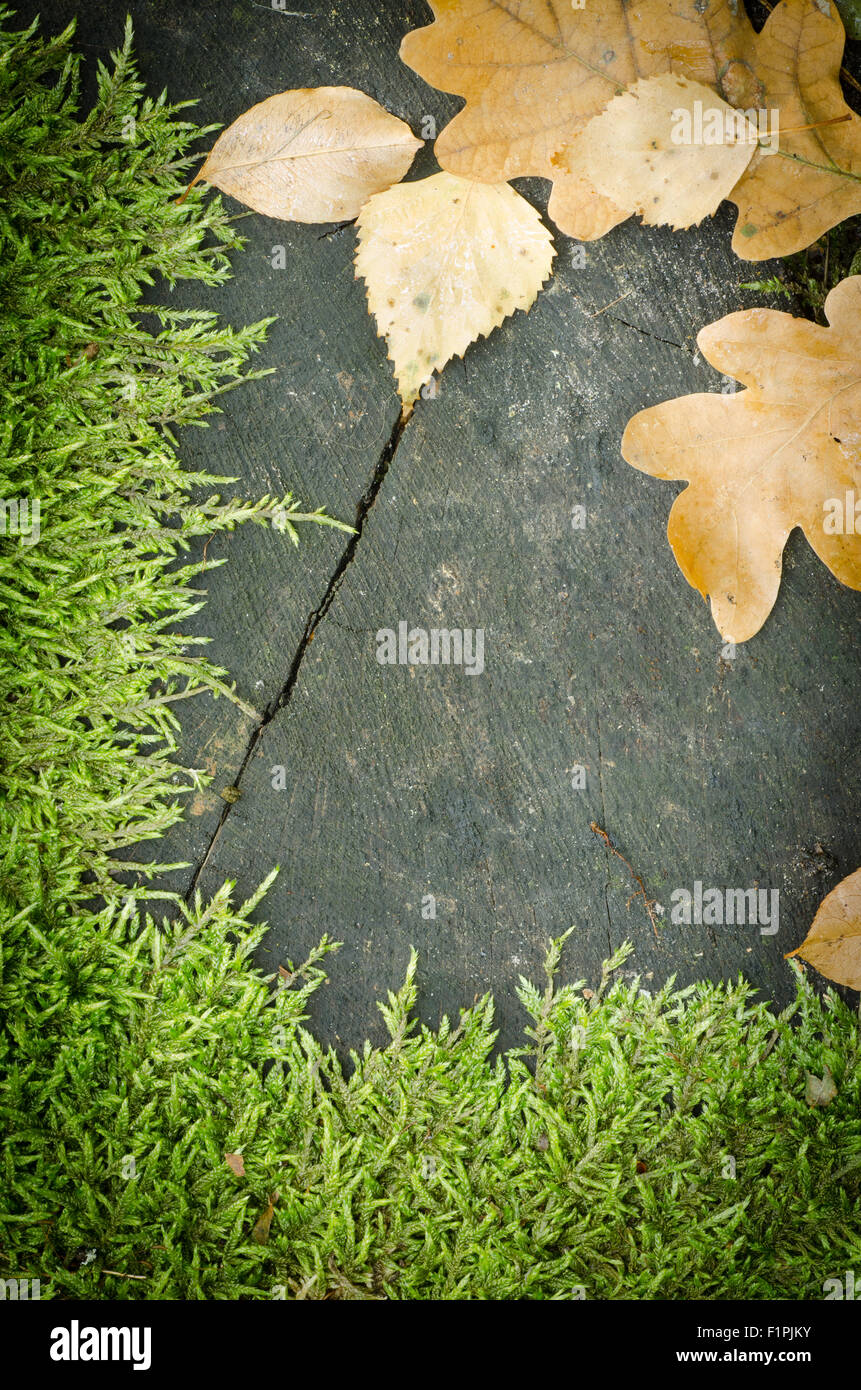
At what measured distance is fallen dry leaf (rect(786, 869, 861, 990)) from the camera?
2.05 m

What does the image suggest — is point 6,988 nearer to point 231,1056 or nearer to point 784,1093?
point 231,1056

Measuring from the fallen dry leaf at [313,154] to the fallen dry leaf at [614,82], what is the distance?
0.15 meters

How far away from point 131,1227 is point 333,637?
1.43 m

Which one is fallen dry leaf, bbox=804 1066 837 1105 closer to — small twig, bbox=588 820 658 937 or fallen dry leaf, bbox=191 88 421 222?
small twig, bbox=588 820 658 937

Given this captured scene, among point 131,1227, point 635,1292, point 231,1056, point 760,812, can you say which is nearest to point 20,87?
point 231,1056

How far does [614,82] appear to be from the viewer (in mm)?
1870

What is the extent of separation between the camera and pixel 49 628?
2055mm

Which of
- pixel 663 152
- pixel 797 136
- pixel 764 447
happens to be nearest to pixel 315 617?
pixel 764 447

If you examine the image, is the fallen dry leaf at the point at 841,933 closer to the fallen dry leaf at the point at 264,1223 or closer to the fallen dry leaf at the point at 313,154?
the fallen dry leaf at the point at 264,1223

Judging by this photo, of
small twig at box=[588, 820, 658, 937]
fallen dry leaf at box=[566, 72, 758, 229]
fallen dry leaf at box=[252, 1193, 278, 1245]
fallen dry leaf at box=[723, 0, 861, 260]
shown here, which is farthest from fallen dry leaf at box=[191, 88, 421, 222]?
fallen dry leaf at box=[252, 1193, 278, 1245]

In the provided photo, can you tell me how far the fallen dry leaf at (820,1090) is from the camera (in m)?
2.10

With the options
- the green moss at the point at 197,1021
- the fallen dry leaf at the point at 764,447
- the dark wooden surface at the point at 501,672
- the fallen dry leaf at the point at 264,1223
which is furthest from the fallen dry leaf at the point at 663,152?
the fallen dry leaf at the point at 264,1223

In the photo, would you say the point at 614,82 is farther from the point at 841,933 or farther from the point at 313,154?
the point at 841,933

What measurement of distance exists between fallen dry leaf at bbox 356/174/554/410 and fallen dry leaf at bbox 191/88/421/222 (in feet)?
0.24
